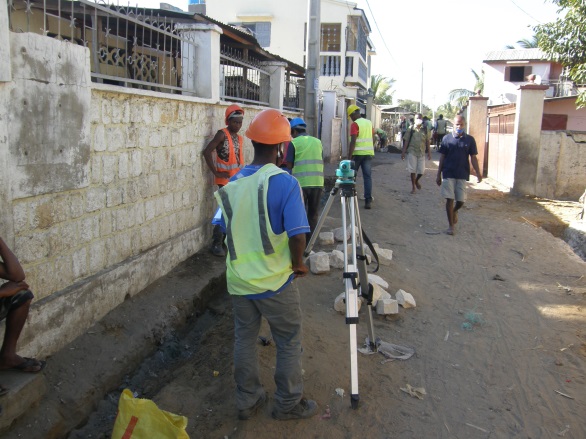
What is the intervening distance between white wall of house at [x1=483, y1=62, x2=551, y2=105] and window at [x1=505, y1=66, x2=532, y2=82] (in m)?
0.18

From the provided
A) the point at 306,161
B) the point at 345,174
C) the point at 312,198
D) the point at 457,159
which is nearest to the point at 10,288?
the point at 345,174

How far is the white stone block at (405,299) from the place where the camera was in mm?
4988

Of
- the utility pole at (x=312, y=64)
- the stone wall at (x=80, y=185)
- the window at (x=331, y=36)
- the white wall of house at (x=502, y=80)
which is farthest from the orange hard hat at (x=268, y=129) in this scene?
the white wall of house at (x=502, y=80)

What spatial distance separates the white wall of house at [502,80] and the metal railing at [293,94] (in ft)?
71.5

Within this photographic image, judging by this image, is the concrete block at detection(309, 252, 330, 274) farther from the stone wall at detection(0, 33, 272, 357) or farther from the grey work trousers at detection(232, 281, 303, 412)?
the grey work trousers at detection(232, 281, 303, 412)

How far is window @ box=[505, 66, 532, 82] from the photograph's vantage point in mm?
32938

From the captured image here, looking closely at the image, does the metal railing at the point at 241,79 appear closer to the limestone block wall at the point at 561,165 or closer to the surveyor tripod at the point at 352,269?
the surveyor tripod at the point at 352,269

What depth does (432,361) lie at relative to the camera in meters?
4.04

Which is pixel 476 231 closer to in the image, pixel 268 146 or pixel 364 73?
pixel 268 146

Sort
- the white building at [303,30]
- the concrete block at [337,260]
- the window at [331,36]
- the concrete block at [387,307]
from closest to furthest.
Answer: the concrete block at [387,307], the concrete block at [337,260], the white building at [303,30], the window at [331,36]

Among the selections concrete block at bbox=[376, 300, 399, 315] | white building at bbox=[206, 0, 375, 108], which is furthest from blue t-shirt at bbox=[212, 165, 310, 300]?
white building at bbox=[206, 0, 375, 108]

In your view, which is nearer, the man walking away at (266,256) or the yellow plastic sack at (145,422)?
the yellow plastic sack at (145,422)

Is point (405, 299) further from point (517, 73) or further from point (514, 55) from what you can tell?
point (517, 73)

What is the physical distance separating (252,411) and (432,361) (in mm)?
1596
